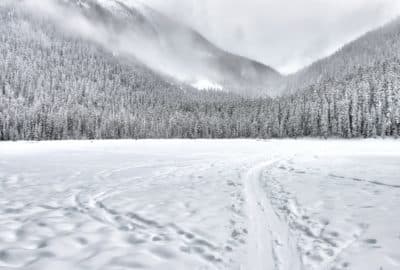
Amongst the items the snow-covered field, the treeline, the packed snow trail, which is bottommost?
the packed snow trail

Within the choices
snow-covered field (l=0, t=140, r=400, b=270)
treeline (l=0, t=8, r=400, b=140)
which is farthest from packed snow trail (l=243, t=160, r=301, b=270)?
treeline (l=0, t=8, r=400, b=140)

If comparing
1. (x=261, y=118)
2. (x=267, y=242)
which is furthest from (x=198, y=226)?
(x=261, y=118)

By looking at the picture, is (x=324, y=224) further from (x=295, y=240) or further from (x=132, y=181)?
(x=132, y=181)

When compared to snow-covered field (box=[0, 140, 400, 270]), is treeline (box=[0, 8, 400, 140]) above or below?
above

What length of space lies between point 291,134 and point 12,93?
170 m

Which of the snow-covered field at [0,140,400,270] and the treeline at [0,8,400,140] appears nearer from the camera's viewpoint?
the snow-covered field at [0,140,400,270]

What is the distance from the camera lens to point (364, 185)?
12.7 metres

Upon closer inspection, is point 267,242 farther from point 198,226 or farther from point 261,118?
point 261,118

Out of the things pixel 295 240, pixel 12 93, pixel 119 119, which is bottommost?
pixel 295 240

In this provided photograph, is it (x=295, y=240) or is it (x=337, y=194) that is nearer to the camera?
(x=295, y=240)

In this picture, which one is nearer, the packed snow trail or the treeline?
the packed snow trail

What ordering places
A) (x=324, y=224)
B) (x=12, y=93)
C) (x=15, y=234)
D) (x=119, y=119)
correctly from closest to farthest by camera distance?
1. (x=15, y=234)
2. (x=324, y=224)
3. (x=119, y=119)
4. (x=12, y=93)

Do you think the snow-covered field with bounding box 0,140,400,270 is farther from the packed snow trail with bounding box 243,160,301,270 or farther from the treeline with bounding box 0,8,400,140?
the treeline with bounding box 0,8,400,140

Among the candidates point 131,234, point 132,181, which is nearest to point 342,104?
point 132,181
